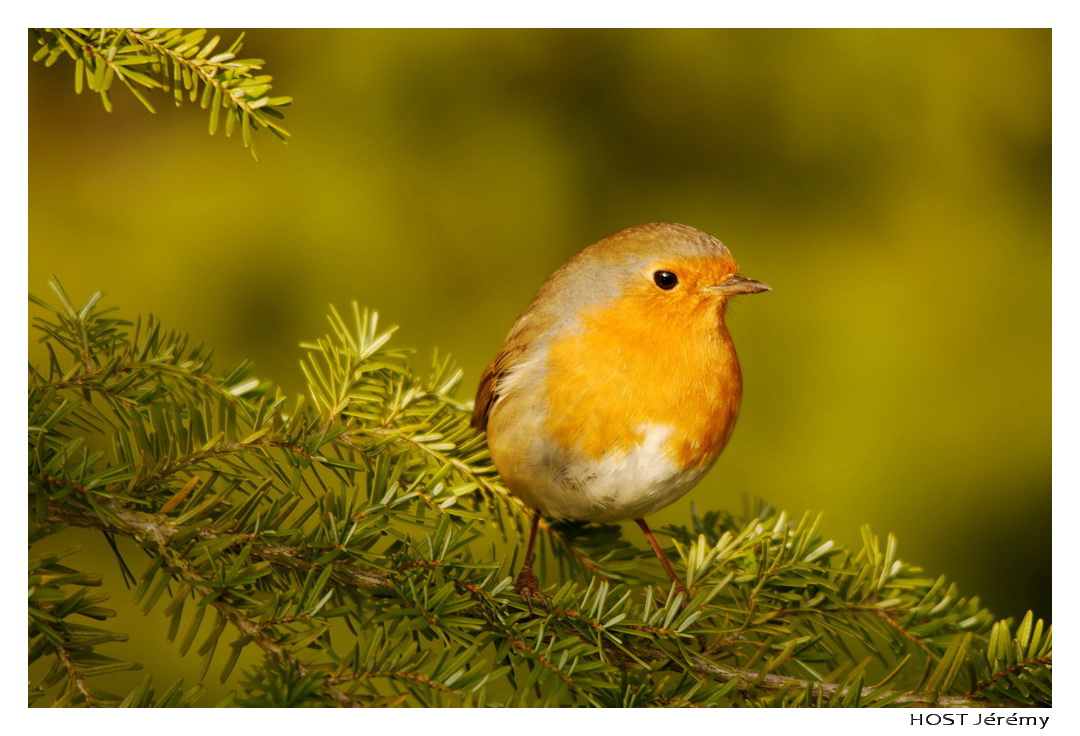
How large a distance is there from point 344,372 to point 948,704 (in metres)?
1.20

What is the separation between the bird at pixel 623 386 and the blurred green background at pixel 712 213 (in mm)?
796

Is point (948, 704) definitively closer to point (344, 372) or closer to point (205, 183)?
point (344, 372)

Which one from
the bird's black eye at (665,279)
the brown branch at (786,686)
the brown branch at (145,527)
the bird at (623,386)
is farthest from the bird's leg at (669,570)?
the brown branch at (145,527)

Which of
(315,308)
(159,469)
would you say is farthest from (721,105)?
(159,469)

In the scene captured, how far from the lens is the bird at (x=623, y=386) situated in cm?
191

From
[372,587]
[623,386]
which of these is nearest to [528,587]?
[372,587]

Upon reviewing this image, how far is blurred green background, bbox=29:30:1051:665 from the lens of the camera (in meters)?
2.83

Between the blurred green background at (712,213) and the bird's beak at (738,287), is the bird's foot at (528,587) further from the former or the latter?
the blurred green background at (712,213)

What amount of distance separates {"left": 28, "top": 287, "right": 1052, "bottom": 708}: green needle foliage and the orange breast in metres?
0.22

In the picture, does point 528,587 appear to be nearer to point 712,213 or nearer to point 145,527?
point 145,527

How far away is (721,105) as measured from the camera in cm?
306

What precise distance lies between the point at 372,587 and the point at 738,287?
946 millimetres

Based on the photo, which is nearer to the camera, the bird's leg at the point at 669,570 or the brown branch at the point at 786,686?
the brown branch at the point at 786,686

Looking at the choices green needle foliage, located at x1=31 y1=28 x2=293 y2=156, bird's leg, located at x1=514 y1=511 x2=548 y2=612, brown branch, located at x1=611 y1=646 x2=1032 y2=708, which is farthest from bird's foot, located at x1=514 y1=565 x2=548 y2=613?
green needle foliage, located at x1=31 y1=28 x2=293 y2=156
